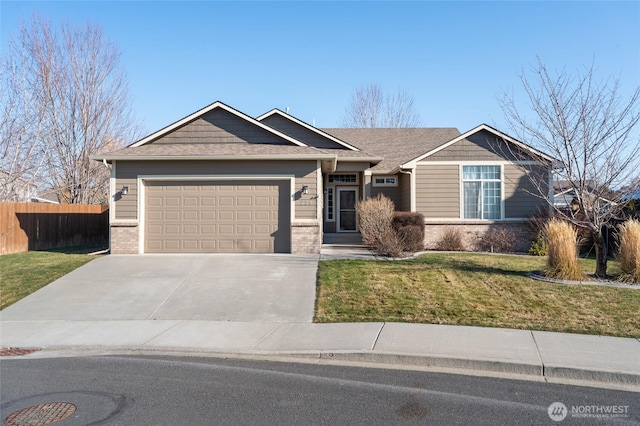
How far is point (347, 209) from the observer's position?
21.0 m

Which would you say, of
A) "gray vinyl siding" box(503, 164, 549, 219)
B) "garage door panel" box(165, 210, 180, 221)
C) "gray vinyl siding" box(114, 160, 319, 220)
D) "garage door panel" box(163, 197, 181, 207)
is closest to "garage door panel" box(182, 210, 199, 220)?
"garage door panel" box(165, 210, 180, 221)

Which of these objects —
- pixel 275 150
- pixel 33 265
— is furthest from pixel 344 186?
pixel 33 265

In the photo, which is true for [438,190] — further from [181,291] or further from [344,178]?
[181,291]

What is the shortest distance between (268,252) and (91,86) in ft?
61.7

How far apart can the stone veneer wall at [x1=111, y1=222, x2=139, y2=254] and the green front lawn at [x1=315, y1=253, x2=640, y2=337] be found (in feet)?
21.4

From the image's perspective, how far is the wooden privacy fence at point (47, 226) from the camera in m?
17.6

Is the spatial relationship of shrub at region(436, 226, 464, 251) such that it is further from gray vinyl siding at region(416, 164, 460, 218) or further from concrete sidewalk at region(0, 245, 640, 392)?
concrete sidewalk at region(0, 245, 640, 392)

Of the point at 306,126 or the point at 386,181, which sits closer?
the point at 306,126

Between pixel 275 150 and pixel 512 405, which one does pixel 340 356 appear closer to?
pixel 512 405

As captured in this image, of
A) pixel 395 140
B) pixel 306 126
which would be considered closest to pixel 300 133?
pixel 306 126

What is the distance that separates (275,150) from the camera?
15680 millimetres

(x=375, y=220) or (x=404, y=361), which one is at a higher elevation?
(x=375, y=220)

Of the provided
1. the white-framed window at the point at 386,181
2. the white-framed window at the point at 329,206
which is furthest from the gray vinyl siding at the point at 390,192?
the white-framed window at the point at 329,206

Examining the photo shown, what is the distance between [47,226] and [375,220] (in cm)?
1348
